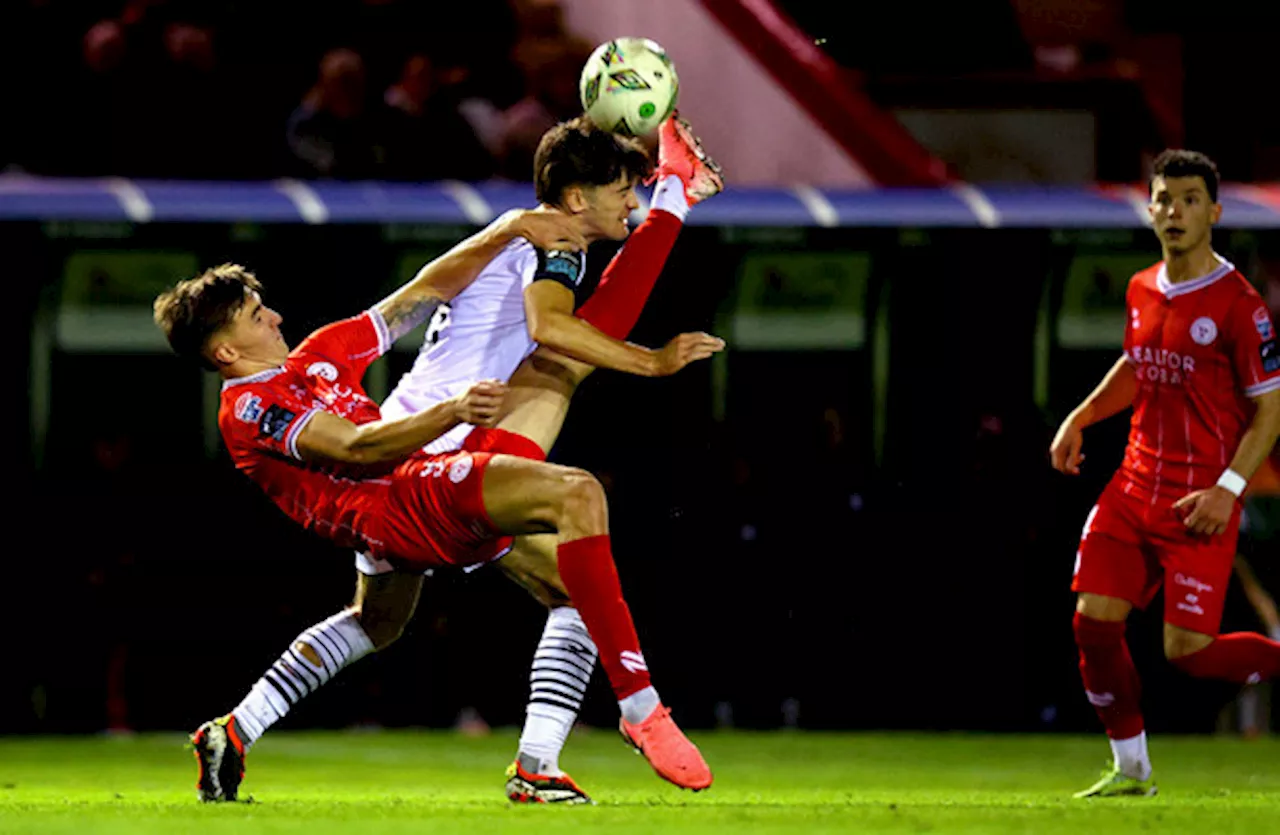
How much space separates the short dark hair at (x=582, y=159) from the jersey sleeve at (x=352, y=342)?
60 centimetres

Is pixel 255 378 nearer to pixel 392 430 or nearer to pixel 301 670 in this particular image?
pixel 392 430

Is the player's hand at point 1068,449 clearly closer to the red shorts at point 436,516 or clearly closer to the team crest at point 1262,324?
the team crest at point 1262,324

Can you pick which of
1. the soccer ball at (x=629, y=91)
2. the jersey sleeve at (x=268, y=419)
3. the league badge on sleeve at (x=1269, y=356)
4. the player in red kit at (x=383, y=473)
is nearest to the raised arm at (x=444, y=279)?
the player in red kit at (x=383, y=473)

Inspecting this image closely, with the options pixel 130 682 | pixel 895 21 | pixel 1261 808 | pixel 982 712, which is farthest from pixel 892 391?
pixel 1261 808

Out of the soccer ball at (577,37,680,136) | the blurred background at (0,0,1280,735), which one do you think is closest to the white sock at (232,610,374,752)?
the soccer ball at (577,37,680,136)

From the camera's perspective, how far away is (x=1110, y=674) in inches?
300

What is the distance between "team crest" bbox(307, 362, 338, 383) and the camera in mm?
6992

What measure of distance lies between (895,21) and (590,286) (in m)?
2.75

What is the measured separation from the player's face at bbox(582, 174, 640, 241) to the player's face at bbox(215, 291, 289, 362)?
0.93 metres

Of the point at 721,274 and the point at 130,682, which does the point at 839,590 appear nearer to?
the point at 721,274

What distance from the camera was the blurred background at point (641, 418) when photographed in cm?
1166

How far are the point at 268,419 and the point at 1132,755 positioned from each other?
2.85 metres

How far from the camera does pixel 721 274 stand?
1202 cm

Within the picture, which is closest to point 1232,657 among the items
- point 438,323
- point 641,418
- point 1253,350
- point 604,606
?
point 1253,350
